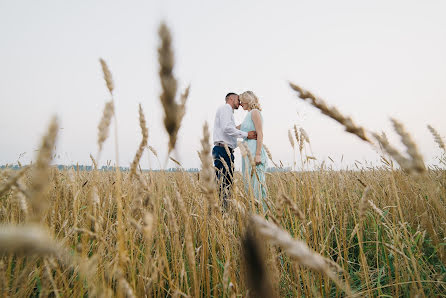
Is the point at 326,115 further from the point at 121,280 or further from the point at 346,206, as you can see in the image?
the point at 346,206

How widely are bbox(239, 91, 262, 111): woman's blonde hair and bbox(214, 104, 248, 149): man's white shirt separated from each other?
13.1 inches

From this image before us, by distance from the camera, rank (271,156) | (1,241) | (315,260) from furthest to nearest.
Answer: (271,156), (315,260), (1,241)

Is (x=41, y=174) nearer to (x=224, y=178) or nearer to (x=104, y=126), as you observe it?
(x=104, y=126)

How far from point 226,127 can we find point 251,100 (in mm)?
667

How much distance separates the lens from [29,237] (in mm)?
237

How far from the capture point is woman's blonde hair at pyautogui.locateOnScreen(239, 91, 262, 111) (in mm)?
4645

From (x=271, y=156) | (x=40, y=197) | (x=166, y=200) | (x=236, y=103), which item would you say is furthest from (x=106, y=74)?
(x=236, y=103)

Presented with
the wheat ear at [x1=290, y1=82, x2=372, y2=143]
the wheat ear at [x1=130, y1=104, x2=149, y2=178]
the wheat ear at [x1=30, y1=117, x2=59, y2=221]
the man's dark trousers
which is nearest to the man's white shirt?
the man's dark trousers

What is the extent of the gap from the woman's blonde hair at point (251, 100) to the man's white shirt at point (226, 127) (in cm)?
33

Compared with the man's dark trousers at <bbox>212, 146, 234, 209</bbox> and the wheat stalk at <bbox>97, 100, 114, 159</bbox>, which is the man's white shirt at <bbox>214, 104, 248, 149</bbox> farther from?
the wheat stalk at <bbox>97, 100, 114, 159</bbox>

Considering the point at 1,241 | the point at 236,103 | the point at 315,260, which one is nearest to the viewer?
the point at 1,241

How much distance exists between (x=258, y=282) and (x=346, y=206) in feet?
9.96

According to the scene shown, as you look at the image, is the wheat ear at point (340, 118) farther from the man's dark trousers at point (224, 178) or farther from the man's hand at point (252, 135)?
the man's hand at point (252, 135)

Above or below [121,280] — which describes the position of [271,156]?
above
